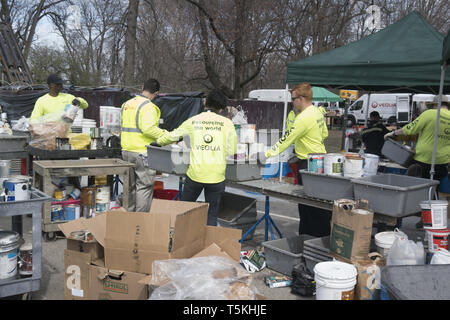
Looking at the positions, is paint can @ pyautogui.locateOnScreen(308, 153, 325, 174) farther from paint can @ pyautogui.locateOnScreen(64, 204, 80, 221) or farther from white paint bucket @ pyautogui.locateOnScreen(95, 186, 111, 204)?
paint can @ pyautogui.locateOnScreen(64, 204, 80, 221)

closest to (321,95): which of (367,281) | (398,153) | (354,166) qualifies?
(398,153)

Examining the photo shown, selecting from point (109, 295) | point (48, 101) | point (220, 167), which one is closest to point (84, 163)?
point (48, 101)

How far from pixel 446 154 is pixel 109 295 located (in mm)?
4682

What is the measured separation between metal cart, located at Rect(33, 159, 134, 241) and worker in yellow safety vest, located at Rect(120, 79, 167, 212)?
0.14 m

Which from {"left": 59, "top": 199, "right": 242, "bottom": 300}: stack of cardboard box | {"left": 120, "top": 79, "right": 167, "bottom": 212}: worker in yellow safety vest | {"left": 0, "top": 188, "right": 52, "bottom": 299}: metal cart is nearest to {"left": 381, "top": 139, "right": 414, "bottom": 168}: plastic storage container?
{"left": 120, "top": 79, "right": 167, "bottom": 212}: worker in yellow safety vest

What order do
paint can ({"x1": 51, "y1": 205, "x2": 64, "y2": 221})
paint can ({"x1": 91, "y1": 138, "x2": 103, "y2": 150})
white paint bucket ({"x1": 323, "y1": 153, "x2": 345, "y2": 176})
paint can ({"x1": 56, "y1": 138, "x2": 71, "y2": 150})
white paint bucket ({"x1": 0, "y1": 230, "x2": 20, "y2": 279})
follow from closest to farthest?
white paint bucket ({"x1": 0, "y1": 230, "x2": 20, "y2": 279}) → white paint bucket ({"x1": 323, "y1": 153, "x2": 345, "y2": 176}) → paint can ({"x1": 51, "y1": 205, "x2": 64, "y2": 221}) → paint can ({"x1": 56, "y1": 138, "x2": 71, "y2": 150}) → paint can ({"x1": 91, "y1": 138, "x2": 103, "y2": 150})

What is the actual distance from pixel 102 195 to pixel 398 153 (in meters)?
4.24

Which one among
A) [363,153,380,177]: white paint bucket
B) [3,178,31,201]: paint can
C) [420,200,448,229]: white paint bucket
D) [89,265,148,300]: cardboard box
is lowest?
[89,265,148,300]: cardboard box

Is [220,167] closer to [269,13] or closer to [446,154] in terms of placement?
[446,154]

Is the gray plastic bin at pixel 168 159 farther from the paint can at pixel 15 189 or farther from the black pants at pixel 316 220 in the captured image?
the paint can at pixel 15 189

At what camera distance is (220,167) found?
14.0 feet

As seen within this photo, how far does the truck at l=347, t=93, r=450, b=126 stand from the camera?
2545 centimetres

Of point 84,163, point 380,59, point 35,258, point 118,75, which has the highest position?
point 118,75

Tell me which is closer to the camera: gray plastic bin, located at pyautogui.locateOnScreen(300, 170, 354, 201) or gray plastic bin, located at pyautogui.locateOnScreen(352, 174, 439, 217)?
gray plastic bin, located at pyautogui.locateOnScreen(352, 174, 439, 217)
